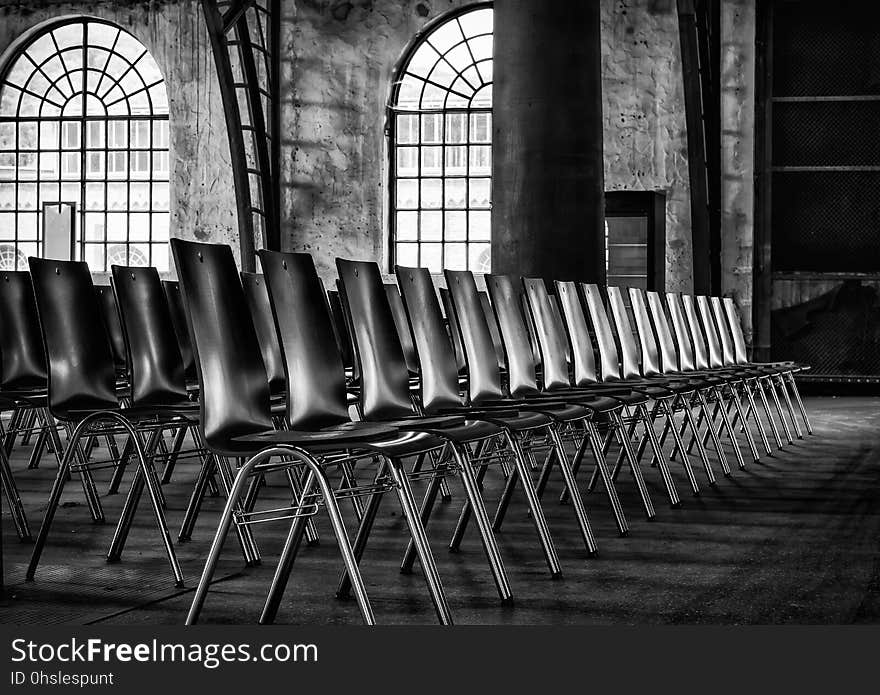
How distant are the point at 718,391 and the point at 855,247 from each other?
7711 millimetres

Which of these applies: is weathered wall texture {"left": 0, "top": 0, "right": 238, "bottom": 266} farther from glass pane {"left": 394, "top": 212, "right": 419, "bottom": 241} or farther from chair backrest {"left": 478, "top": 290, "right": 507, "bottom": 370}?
chair backrest {"left": 478, "top": 290, "right": 507, "bottom": 370}

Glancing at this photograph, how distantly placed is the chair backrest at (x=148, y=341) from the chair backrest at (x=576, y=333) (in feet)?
6.31

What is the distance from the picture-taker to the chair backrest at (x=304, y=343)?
135 inches

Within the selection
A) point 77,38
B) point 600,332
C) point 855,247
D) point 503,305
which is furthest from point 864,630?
point 77,38

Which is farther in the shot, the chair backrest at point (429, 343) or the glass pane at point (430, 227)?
the glass pane at point (430, 227)

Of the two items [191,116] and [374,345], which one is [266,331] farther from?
[191,116]

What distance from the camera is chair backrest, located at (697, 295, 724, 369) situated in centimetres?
822

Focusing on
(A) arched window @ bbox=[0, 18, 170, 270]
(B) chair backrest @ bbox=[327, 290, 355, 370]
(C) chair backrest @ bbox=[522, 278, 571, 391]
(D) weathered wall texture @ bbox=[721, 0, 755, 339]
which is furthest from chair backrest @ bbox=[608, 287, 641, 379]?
(A) arched window @ bbox=[0, 18, 170, 270]

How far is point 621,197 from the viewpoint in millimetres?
13352

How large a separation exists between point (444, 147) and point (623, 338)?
884 centimetres

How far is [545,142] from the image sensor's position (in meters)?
8.27

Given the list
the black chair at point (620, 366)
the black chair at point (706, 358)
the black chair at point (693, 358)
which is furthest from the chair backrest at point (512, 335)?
the black chair at point (706, 358)

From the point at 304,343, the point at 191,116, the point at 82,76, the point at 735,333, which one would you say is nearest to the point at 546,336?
the point at 304,343

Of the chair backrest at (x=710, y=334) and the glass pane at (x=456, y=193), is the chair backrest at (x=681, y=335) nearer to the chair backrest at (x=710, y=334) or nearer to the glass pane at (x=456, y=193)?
the chair backrest at (x=710, y=334)
